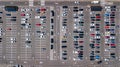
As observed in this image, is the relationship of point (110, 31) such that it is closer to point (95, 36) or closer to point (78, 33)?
point (95, 36)

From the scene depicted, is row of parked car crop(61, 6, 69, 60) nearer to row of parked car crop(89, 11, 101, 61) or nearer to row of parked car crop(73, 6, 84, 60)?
row of parked car crop(73, 6, 84, 60)

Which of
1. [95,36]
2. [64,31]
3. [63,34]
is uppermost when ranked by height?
[64,31]

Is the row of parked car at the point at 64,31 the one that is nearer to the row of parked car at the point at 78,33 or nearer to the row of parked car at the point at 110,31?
the row of parked car at the point at 78,33

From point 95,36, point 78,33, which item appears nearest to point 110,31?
point 95,36

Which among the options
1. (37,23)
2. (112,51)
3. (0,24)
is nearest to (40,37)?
(37,23)

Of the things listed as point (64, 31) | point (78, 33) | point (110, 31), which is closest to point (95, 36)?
point (110, 31)

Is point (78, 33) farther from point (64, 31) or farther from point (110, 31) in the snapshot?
point (110, 31)

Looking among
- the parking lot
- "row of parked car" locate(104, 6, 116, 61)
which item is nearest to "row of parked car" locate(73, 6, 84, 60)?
the parking lot

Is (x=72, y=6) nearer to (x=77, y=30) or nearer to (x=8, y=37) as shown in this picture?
(x=77, y=30)

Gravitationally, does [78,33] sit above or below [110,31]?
below
